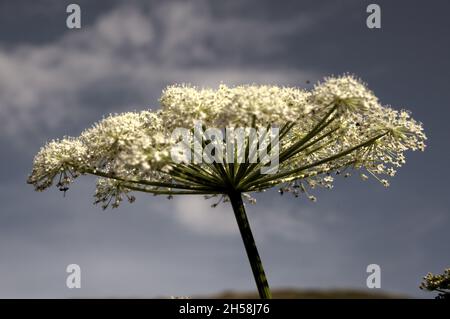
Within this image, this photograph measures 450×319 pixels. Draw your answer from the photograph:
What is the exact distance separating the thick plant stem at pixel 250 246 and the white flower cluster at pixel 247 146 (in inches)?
14.5

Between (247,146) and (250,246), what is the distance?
88.2 inches

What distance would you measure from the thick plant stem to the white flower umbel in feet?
0.07

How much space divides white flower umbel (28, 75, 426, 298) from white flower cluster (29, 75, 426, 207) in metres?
0.02

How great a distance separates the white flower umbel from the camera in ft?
38.1

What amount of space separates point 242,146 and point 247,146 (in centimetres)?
26

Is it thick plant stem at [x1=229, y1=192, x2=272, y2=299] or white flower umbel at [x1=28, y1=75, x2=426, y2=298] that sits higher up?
white flower umbel at [x1=28, y1=75, x2=426, y2=298]

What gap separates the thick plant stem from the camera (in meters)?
12.6

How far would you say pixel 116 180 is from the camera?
1452 cm

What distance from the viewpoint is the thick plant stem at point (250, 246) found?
→ 12.6m

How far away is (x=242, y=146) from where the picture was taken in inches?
480

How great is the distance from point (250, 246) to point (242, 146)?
7.54ft

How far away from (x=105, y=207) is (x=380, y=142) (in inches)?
279
